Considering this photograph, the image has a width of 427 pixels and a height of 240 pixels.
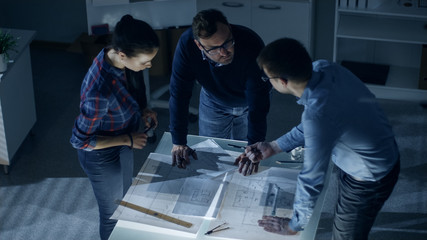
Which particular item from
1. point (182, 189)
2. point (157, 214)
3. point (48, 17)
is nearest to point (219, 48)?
point (182, 189)

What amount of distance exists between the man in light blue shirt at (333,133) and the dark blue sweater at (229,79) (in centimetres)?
42

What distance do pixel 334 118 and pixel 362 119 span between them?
13cm

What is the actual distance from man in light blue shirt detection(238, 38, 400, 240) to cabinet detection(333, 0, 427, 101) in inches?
90.8

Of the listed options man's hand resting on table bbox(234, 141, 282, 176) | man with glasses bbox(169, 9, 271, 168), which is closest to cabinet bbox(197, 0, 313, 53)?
man with glasses bbox(169, 9, 271, 168)

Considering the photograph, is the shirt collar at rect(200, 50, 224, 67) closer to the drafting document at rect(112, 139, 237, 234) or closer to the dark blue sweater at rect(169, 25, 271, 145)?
the dark blue sweater at rect(169, 25, 271, 145)

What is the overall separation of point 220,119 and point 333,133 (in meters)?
1.03

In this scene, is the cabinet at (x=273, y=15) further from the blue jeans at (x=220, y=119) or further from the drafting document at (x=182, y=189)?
the drafting document at (x=182, y=189)

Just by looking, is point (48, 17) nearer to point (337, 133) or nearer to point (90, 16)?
point (90, 16)

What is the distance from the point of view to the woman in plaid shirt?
2443 mm

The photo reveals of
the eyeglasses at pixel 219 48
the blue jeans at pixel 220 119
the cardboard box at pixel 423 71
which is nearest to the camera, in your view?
the eyeglasses at pixel 219 48

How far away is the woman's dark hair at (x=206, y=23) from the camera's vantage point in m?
2.46

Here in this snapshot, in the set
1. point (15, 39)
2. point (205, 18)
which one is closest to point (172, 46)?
point (15, 39)

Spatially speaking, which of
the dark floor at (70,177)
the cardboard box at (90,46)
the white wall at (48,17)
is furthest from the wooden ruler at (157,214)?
the white wall at (48,17)

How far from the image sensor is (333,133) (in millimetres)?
2145
